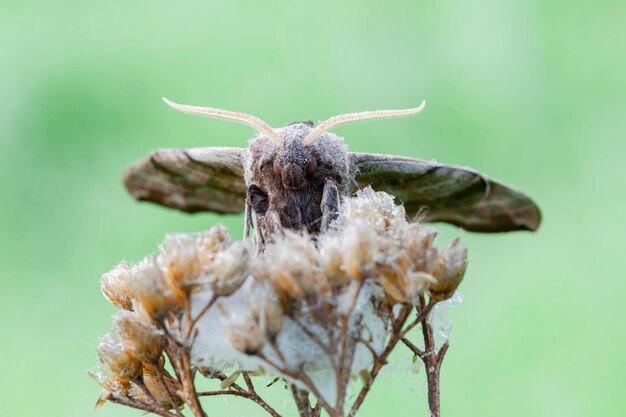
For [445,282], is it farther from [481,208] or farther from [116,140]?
[116,140]

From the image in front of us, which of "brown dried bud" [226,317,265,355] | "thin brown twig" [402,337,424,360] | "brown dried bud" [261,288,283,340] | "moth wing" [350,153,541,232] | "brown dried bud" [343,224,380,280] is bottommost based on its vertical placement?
"brown dried bud" [226,317,265,355]

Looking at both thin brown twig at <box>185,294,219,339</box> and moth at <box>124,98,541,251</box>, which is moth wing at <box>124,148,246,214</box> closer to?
moth at <box>124,98,541,251</box>

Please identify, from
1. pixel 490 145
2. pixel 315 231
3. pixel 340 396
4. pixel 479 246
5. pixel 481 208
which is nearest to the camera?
pixel 340 396

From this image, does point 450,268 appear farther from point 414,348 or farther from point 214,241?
point 214,241

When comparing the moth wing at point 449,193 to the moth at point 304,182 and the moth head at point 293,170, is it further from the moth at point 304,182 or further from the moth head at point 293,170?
the moth head at point 293,170

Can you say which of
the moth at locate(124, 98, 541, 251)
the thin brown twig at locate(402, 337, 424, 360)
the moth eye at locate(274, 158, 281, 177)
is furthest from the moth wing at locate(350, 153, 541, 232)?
the thin brown twig at locate(402, 337, 424, 360)

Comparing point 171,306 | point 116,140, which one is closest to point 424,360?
point 171,306
